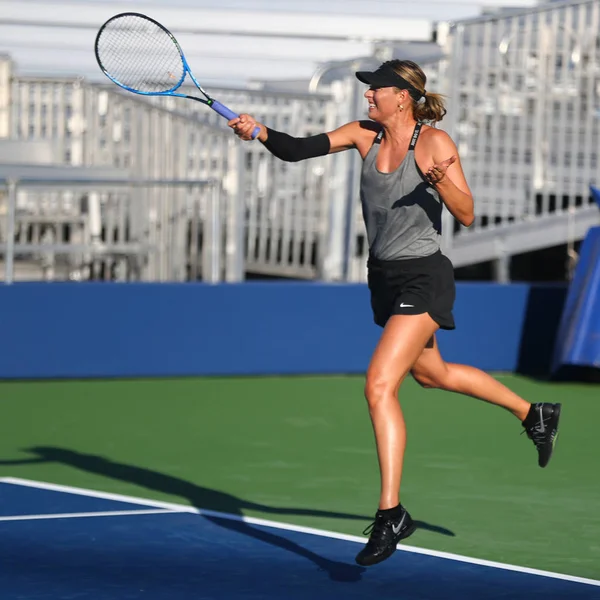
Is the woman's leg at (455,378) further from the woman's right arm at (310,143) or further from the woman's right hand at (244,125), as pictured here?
the woman's right hand at (244,125)

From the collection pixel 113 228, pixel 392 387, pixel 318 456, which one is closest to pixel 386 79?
pixel 392 387

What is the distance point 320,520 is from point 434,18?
469 inches

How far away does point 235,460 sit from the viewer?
8305 millimetres

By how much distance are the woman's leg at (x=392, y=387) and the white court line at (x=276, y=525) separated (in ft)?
1.61

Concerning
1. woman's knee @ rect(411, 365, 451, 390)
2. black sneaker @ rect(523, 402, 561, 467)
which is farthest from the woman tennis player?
black sneaker @ rect(523, 402, 561, 467)

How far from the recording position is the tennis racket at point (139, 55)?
679 cm

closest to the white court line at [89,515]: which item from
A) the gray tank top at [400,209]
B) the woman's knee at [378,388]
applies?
the woman's knee at [378,388]

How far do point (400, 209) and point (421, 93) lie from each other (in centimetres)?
49

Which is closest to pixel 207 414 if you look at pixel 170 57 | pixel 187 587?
pixel 170 57

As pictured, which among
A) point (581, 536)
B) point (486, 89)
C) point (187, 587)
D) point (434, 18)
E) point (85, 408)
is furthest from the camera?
point (434, 18)

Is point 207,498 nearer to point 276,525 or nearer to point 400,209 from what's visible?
point 276,525

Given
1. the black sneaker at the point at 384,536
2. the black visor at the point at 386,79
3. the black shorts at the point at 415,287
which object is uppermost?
the black visor at the point at 386,79

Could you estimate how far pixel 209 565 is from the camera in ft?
19.6

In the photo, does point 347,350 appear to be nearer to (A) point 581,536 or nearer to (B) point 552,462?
(B) point 552,462
